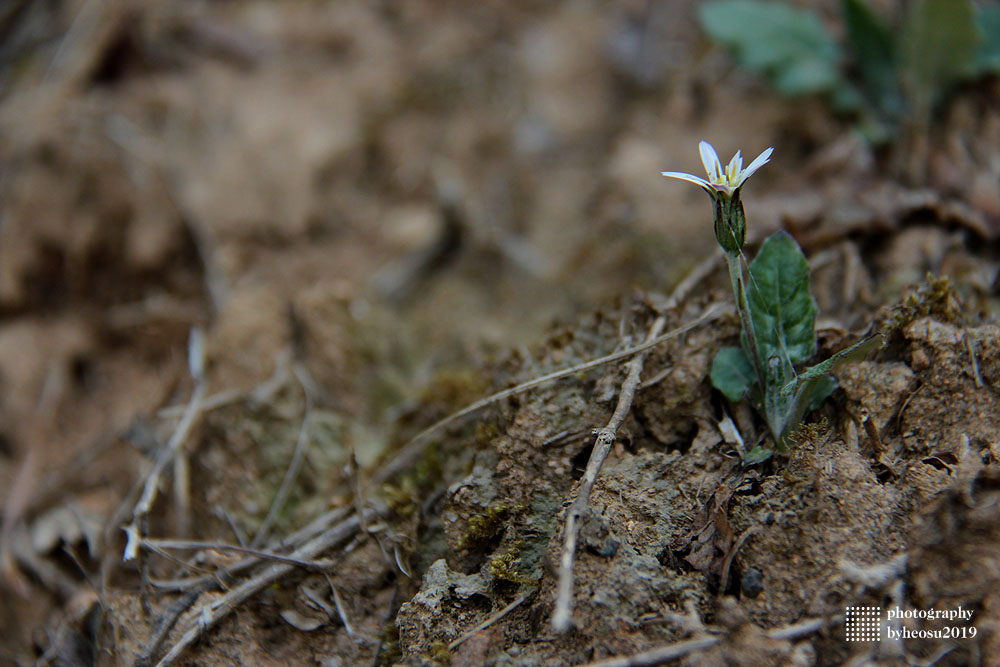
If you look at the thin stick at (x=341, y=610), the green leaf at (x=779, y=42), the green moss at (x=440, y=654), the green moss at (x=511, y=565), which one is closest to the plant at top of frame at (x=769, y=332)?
the green moss at (x=511, y=565)

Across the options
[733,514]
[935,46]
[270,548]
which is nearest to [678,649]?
[733,514]

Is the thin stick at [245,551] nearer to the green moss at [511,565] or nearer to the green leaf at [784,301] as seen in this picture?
the green moss at [511,565]

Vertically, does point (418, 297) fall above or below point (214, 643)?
above

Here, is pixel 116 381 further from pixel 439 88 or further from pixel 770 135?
pixel 770 135

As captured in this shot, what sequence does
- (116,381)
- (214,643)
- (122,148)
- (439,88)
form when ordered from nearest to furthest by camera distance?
1. (214,643)
2. (116,381)
3. (122,148)
4. (439,88)

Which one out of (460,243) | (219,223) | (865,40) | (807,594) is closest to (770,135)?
(865,40)

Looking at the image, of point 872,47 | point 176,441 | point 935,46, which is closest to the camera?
point 176,441

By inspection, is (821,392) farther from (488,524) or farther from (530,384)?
(488,524)
